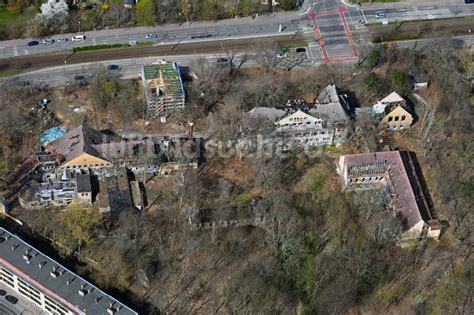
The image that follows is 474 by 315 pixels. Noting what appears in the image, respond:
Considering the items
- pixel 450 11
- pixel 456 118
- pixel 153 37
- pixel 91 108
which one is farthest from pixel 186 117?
pixel 450 11

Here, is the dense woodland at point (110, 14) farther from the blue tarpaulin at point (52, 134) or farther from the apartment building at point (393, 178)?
the apartment building at point (393, 178)

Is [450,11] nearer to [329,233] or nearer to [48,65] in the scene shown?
[329,233]

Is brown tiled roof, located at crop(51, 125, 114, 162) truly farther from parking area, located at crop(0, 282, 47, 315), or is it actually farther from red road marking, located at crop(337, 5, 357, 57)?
red road marking, located at crop(337, 5, 357, 57)

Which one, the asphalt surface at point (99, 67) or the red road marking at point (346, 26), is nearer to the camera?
the asphalt surface at point (99, 67)

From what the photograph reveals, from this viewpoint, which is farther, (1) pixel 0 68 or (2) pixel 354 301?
(1) pixel 0 68

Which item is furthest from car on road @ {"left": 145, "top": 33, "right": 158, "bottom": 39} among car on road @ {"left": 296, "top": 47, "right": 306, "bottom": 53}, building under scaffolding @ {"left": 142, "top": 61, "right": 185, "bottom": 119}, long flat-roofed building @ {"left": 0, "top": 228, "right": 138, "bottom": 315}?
long flat-roofed building @ {"left": 0, "top": 228, "right": 138, "bottom": 315}

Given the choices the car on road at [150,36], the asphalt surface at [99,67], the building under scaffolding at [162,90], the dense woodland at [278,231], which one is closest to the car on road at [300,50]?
the asphalt surface at [99,67]
